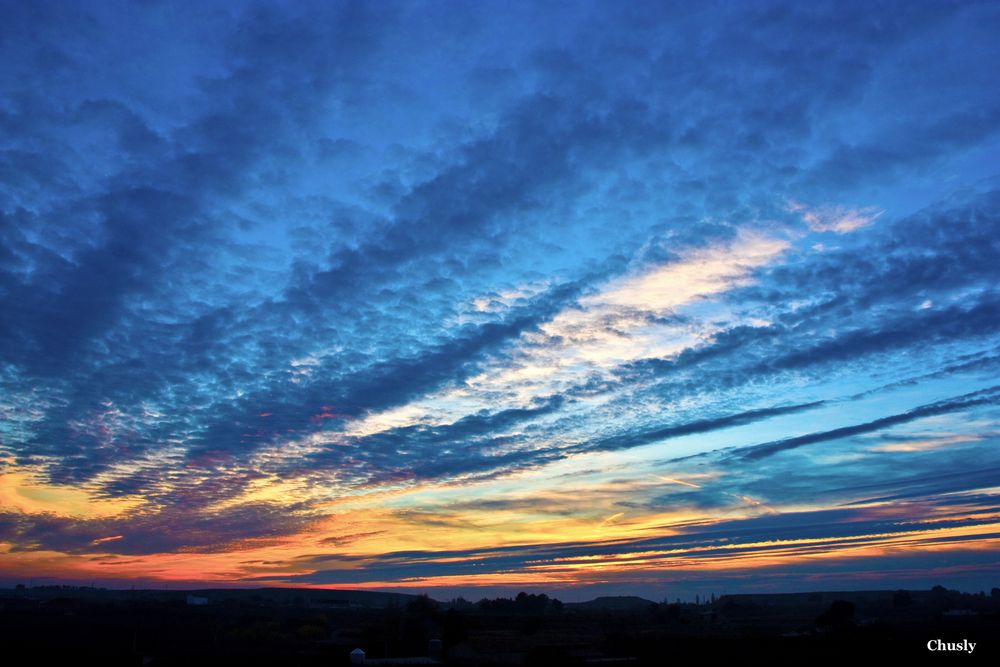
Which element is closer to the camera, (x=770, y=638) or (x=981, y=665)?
(x=981, y=665)

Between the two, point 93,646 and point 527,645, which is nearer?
point 93,646

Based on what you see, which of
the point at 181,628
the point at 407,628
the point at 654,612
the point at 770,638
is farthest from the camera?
the point at 654,612

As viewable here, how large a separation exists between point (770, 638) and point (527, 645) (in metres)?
29.6

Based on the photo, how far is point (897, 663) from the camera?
54.9 metres

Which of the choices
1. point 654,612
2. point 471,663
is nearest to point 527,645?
point 471,663

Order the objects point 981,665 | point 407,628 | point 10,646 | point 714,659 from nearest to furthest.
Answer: point 981,665 < point 714,659 < point 10,646 < point 407,628

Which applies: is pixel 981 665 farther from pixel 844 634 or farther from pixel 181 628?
pixel 181 628

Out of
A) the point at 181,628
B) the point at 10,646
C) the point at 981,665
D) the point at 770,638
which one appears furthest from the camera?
the point at 181,628

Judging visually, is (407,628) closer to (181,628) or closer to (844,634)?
(181,628)

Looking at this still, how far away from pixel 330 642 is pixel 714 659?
184 ft

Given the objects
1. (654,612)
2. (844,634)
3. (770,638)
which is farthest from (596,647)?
(654,612)

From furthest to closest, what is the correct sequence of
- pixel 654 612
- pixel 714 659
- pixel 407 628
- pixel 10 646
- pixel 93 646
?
1. pixel 654 612
2. pixel 407 628
3. pixel 93 646
4. pixel 10 646
5. pixel 714 659

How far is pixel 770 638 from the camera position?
289 ft

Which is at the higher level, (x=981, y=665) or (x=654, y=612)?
(x=981, y=665)
